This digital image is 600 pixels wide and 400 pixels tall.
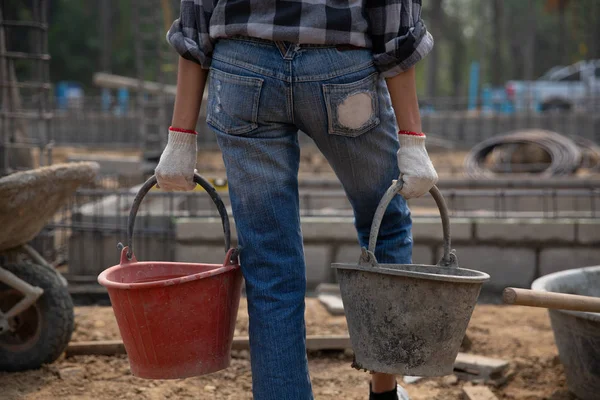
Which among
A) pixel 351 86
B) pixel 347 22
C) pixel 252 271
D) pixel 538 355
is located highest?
pixel 347 22

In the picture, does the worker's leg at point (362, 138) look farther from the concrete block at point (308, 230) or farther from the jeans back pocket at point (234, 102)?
the concrete block at point (308, 230)

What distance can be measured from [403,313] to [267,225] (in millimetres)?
476

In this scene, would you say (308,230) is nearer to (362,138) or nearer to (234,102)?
(362,138)

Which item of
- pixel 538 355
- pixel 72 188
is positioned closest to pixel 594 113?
pixel 538 355

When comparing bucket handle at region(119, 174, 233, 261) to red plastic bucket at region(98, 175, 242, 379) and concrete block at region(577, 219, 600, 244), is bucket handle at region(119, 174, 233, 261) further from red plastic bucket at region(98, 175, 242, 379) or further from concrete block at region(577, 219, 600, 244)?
concrete block at region(577, 219, 600, 244)

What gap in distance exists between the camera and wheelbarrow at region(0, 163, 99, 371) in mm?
3311

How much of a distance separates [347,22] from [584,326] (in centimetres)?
172

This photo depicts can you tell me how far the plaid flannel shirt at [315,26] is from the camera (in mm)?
2221

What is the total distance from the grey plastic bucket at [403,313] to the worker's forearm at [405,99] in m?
0.20

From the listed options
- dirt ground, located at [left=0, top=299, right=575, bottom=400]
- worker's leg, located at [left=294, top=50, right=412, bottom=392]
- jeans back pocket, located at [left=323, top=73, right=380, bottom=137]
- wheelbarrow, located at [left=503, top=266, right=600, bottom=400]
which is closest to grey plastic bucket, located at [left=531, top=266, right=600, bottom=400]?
wheelbarrow, located at [left=503, top=266, right=600, bottom=400]

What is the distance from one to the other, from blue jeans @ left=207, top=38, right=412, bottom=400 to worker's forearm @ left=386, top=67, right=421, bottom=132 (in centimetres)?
3

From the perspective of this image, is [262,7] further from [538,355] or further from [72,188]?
[538,355]

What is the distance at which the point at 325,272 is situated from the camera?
577cm

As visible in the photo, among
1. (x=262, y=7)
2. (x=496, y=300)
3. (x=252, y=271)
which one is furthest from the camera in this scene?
(x=496, y=300)
